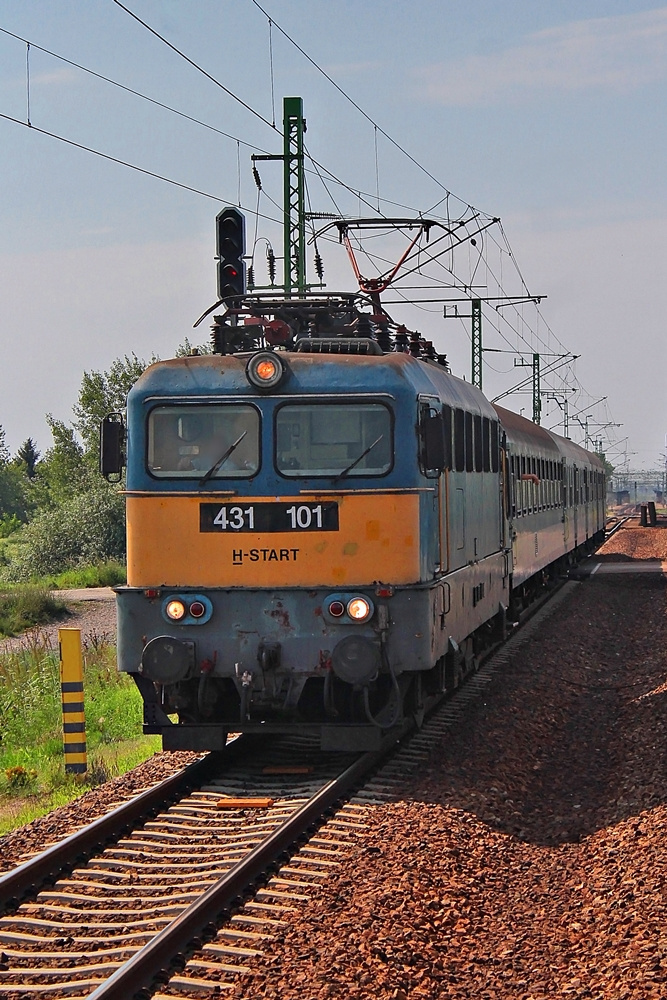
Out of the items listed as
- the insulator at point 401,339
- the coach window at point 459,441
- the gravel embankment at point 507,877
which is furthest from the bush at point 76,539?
the insulator at point 401,339

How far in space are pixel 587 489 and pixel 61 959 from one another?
31.4m

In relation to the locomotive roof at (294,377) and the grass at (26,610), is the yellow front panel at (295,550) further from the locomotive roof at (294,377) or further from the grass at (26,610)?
the grass at (26,610)

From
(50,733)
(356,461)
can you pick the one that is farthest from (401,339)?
(50,733)

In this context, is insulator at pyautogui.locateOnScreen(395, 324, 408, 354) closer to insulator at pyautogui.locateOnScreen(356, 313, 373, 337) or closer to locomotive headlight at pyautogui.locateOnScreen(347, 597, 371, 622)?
insulator at pyautogui.locateOnScreen(356, 313, 373, 337)

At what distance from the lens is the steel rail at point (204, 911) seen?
5590 mm

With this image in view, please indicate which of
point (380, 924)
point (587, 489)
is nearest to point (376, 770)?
point (380, 924)

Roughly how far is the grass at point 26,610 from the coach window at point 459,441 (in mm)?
19733

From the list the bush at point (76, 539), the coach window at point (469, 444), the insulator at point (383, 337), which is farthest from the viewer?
the bush at point (76, 539)

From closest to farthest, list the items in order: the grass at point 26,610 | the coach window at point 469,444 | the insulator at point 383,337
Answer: the insulator at point 383,337 < the coach window at point 469,444 < the grass at point 26,610

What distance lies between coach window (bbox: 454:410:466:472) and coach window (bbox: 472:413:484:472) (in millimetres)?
897

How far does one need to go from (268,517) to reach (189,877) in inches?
123

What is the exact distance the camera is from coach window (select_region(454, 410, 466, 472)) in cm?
1196

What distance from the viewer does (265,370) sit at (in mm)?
9867

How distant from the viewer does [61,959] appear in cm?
620
